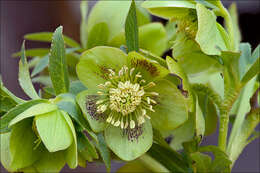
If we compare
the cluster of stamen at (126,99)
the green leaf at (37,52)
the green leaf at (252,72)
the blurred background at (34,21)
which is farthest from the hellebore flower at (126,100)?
the blurred background at (34,21)

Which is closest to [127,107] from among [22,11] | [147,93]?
[147,93]

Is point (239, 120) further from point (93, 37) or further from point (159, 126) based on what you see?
point (93, 37)

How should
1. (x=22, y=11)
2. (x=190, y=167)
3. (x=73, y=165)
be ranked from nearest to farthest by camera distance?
1. (x=73, y=165)
2. (x=190, y=167)
3. (x=22, y=11)

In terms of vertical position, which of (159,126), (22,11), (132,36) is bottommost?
(22,11)

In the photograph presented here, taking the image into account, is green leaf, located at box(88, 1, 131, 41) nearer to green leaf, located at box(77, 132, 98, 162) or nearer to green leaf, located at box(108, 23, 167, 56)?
green leaf, located at box(108, 23, 167, 56)

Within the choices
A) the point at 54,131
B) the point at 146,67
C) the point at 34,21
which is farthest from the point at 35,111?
the point at 34,21

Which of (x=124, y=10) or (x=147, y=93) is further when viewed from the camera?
(x=124, y=10)

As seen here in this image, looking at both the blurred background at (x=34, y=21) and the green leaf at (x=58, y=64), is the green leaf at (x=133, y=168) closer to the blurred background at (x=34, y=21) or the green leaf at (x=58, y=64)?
the green leaf at (x=58, y=64)
